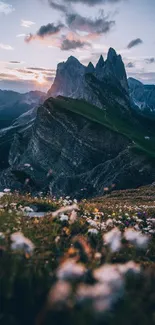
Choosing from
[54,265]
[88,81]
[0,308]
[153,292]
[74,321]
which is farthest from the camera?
[88,81]

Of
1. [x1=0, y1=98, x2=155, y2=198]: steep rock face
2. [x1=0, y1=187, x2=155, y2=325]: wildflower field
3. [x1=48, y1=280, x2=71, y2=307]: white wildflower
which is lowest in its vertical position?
[x1=0, y1=98, x2=155, y2=198]: steep rock face

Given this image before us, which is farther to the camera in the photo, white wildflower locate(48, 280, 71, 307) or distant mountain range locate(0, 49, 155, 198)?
distant mountain range locate(0, 49, 155, 198)

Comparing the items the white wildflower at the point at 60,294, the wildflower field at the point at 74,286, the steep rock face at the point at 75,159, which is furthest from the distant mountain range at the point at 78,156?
the white wildflower at the point at 60,294

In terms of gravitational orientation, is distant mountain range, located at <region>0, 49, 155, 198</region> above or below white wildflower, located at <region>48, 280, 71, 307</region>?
below

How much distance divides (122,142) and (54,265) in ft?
231

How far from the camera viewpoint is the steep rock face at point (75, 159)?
6450cm

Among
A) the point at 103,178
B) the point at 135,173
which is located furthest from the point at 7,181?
the point at 135,173

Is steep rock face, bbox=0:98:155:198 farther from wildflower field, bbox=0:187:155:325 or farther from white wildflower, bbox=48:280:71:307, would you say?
white wildflower, bbox=48:280:71:307

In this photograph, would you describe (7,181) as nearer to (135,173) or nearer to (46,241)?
(135,173)

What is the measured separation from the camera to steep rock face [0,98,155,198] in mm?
64500

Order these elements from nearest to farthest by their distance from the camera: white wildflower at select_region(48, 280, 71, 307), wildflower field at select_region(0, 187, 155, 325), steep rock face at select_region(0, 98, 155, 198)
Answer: white wildflower at select_region(48, 280, 71, 307), wildflower field at select_region(0, 187, 155, 325), steep rock face at select_region(0, 98, 155, 198)

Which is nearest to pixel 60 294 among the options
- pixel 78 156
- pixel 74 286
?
pixel 74 286

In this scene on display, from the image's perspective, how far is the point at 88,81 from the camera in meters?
146

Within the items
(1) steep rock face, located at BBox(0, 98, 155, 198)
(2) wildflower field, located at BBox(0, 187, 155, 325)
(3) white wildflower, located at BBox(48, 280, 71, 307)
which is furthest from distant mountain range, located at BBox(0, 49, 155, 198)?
(3) white wildflower, located at BBox(48, 280, 71, 307)
